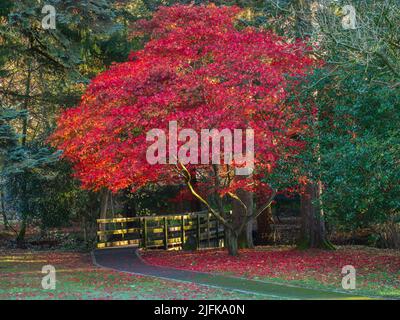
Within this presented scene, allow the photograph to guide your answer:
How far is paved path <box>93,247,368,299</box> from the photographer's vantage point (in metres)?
9.71

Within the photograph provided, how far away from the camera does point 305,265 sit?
14.1 meters

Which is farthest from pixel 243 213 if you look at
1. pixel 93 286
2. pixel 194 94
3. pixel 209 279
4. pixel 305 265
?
pixel 93 286

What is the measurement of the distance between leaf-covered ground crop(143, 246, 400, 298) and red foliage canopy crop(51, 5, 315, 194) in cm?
205

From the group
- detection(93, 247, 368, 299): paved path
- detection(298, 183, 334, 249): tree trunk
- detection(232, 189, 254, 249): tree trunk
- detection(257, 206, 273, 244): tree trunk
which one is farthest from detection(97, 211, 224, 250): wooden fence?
detection(298, 183, 334, 249): tree trunk

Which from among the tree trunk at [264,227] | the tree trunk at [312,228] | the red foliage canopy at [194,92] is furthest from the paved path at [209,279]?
the tree trunk at [264,227]

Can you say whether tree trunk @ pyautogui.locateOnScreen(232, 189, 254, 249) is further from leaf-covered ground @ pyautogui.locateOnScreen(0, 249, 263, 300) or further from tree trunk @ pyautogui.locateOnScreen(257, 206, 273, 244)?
leaf-covered ground @ pyautogui.locateOnScreen(0, 249, 263, 300)

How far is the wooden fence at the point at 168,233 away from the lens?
19141mm

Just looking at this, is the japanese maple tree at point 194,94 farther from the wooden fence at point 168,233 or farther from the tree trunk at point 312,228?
the wooden fence at point 168,233

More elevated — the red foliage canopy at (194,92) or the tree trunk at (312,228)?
the red foliage canopy at (194,92)

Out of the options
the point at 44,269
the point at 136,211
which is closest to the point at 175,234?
the point at 136,211

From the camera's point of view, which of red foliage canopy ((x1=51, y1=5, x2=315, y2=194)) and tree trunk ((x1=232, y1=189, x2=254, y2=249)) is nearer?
red foliage canopy ((x1=51, y1=5, x2=315, y2=194))

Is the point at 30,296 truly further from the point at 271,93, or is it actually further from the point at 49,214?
the point at 49,214

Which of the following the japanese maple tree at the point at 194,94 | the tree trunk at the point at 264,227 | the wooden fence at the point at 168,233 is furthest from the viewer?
the tree trunk at the point at 264,227

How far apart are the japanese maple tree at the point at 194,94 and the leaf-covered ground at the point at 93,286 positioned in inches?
100.0
